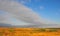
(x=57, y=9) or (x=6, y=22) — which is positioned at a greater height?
(x=57, y=9)

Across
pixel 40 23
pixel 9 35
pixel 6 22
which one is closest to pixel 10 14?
pixel 6 22

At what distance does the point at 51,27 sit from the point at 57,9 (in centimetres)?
50

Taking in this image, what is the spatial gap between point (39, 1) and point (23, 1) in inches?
16.4

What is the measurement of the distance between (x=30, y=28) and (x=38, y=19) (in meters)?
0.35

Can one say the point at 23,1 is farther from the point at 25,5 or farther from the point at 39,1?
the point at 39,1

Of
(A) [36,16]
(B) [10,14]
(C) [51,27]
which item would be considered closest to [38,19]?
(A) [36,16]

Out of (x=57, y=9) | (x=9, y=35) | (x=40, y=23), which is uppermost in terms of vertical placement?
(x=57, y=9)

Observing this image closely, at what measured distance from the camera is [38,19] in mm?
4387

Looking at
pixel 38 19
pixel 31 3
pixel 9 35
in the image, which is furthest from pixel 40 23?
pixel 9 35

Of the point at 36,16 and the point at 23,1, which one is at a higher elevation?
the point at 23,1

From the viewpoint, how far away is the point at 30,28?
423 cm

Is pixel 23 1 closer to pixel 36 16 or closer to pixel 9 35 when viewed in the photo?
pixel 36 16

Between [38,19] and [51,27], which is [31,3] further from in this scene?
[51,27]

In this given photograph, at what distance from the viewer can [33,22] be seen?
4.38m
